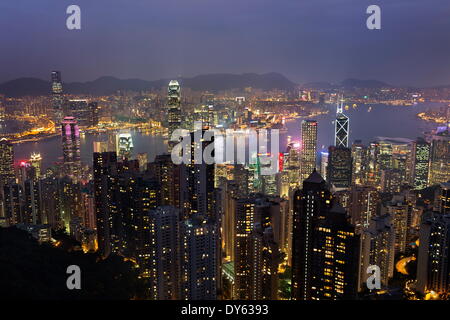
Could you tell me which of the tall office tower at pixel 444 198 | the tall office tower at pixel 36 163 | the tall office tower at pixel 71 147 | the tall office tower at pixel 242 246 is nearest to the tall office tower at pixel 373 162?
the tall office tower at pixel 444 198

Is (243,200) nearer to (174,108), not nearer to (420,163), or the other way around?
(174,108)

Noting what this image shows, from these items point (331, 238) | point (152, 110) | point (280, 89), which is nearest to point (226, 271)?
point (331, 238)

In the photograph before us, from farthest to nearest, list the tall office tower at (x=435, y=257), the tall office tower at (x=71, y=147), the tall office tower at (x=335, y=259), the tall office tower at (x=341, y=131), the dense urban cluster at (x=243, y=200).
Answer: the tall office tower at (x=341, y=131) < the tall office tower at (x=71, y=147) < the tall office tower at (x=435, y=257) < the dense urban cluster at (x=243, y=200) < the tall office tower at (x=335, y=259)

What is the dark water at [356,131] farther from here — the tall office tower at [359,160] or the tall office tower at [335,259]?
the tall office tower at [335,259]

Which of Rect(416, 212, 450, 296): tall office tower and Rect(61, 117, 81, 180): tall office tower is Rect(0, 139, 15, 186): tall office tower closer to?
Rect(61, 117, 81, 180): tall office tower

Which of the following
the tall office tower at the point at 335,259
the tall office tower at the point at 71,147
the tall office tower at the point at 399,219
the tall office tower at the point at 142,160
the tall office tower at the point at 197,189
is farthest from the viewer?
the tall office tower at the point at 71,147

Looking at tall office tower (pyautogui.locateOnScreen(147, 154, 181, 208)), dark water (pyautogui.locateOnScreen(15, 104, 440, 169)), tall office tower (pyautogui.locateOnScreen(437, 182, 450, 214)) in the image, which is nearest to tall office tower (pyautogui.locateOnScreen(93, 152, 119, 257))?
tall office tower (pyautogui.locateOnScreen(147, 154, 181, 208))
